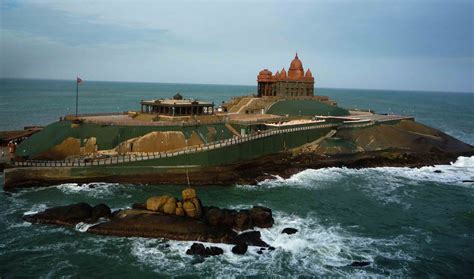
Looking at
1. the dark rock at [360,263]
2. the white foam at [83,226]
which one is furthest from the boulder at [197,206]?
the dark rock at [360,263]

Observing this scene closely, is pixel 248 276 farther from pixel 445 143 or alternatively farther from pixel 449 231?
pixel 445 143

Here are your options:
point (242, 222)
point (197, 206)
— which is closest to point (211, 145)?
point (197, 206)

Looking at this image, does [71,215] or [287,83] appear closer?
[71,215]

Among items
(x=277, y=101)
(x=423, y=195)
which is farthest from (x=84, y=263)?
(x=277, y=101)

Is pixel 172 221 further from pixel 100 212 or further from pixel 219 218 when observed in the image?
pixel 100 212

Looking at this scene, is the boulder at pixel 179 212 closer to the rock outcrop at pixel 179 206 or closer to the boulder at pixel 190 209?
the rock outcrop at pixel 179 206

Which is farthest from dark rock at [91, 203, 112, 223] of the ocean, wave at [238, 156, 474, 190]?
wave at [238, 156, 474, 190]
